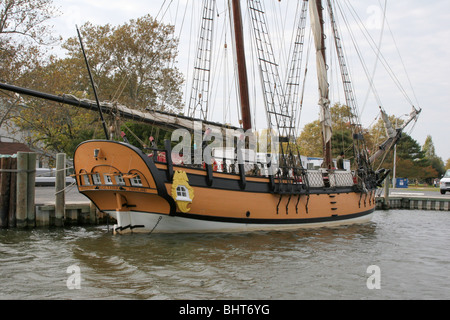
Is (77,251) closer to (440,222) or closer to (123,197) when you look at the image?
(123,197)

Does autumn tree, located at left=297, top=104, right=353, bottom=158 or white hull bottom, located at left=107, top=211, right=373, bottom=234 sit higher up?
autumn tree, located at left=297, top=104, right=353, bottom=158

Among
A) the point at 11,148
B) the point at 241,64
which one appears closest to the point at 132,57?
the point at 11,148

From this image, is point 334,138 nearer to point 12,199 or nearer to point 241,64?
point 241,64

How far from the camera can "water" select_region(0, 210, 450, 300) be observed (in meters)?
7.95

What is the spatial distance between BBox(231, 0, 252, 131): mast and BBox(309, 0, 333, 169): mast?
5.23 metres

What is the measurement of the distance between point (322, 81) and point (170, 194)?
11.7 m

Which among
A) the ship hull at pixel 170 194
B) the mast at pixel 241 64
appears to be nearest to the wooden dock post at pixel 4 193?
the ship hull at pixel 170 194

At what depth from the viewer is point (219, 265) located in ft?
32.1

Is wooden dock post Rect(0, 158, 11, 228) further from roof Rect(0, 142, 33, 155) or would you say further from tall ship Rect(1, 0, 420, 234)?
roof Rect(0, 142, 33, 155)

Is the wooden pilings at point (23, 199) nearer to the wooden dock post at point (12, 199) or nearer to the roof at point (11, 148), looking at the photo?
the wooden dock post at point (12, 199)

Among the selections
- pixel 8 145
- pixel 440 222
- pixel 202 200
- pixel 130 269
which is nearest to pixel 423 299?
pixel 130 269

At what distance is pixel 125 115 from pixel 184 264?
231 inches

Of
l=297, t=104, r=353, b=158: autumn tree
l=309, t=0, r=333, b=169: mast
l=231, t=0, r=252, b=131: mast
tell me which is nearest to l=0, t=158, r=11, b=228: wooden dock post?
l=231, t=0, r=252, b=131: mast

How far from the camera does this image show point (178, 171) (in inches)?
495
